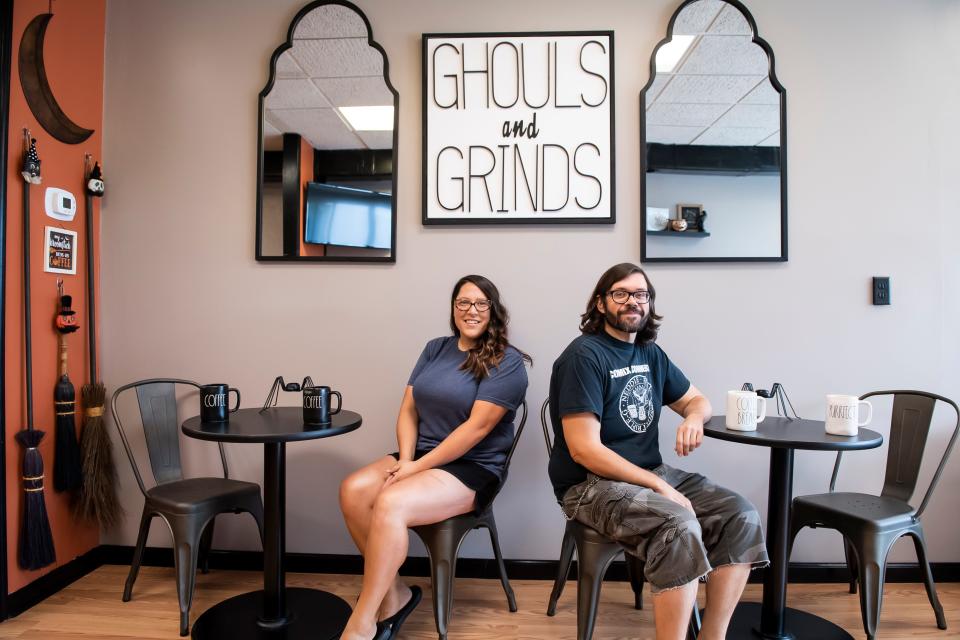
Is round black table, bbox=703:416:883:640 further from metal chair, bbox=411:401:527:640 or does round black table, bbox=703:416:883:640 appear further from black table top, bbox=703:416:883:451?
metal chair, bbox=411:401:527:640

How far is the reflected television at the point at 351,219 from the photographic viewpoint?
2.54m

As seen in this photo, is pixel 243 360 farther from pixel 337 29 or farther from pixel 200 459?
pixel 337 29

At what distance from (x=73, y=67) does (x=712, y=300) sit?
110 inches

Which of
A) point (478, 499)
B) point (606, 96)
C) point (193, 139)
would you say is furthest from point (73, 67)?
point (478, 499)

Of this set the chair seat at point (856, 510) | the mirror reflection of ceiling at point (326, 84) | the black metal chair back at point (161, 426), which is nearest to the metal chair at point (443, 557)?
the black metal chair back at point (161, 426)

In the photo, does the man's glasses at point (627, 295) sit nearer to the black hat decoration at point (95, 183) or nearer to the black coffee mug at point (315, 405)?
the black coffee mug at point (315, 405)

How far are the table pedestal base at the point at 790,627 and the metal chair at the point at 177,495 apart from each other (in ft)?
5.70

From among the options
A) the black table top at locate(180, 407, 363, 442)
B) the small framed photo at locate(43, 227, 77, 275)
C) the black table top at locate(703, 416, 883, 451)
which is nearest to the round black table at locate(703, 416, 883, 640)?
the black table top at locate(703, 416, 883, 451)

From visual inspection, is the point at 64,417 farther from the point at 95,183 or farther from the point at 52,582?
the point at 95,183

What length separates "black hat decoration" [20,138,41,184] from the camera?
2172mm

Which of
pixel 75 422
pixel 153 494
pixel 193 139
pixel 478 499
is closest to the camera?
pixel 478 499

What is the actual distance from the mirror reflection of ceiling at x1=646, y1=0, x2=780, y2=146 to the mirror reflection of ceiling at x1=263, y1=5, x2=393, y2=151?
3.80ft

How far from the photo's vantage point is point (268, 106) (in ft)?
8.46

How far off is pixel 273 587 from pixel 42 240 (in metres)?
1.59
